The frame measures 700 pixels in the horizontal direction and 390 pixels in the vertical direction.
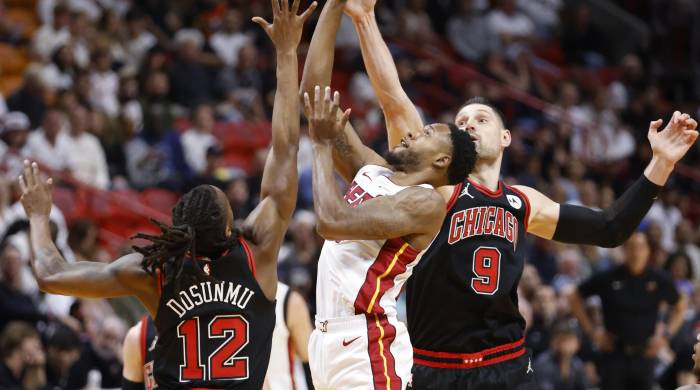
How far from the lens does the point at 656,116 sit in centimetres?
1767

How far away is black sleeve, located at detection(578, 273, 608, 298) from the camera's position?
37.6 ft

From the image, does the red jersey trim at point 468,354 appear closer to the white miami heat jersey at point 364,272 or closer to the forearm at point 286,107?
the white miami heat jersey at point 364,272

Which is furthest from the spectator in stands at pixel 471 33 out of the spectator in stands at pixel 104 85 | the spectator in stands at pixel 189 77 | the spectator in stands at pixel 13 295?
the spectator in stands at pixel 13 295

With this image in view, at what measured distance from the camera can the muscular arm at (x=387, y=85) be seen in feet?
21.5

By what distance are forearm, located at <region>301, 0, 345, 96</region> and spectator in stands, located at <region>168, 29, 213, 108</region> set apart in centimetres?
825

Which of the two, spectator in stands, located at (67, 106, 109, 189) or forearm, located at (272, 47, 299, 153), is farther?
spectator in stands, located at (67, 106, 109, 189)

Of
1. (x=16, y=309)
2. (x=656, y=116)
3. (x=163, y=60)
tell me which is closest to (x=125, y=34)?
(x=163, y=60)

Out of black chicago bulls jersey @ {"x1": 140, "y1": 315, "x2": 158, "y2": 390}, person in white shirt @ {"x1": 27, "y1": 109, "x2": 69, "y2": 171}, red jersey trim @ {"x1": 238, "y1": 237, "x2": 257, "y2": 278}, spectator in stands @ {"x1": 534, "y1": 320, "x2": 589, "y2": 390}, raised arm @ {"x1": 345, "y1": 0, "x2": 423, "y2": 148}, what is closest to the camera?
red jersey trim @ {"x1": 238, "y1": 237, "x2": 257, "y2": 278}

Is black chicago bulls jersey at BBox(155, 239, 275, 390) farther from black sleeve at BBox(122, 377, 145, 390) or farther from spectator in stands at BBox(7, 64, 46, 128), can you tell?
spectator in stands at BBox(7, 64, 46, 128)

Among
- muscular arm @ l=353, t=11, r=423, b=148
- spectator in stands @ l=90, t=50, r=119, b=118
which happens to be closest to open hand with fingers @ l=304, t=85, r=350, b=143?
muscular arm @ l=353, t=11, r=423, b=148

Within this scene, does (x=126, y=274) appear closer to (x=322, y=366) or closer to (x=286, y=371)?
(x=322, y=366)

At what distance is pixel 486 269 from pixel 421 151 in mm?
874

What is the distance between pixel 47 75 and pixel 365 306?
860 centimetres

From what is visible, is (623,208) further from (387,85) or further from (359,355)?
(359,355)
